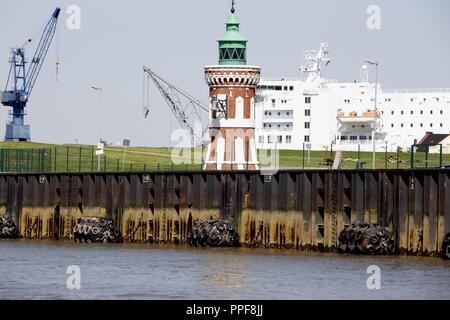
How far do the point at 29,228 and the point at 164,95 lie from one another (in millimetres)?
36075

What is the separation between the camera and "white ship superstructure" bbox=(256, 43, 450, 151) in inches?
7047

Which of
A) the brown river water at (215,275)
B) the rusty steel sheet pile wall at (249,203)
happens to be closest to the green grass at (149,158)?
the rusty steel sheet pile wall at (249,203)

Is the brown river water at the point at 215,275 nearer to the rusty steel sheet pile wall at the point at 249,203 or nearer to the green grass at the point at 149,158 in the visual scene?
the rusty steel sheet pile wall at the point at 249,203

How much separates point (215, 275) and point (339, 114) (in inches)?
4485

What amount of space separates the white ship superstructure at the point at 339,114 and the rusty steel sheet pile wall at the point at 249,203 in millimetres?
78257

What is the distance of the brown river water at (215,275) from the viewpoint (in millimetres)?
61438

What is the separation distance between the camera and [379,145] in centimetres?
17775

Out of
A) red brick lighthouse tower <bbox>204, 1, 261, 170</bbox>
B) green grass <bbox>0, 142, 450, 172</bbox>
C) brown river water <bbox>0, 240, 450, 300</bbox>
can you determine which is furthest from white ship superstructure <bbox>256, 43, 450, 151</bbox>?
brown river water <bbox>0, 240, 450, 300</bbox>

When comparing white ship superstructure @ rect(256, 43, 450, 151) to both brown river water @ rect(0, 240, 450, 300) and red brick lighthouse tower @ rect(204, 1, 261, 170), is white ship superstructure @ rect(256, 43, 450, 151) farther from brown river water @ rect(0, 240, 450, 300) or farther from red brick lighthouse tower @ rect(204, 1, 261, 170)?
brown river water @ rect(0, 240, 450, 300)

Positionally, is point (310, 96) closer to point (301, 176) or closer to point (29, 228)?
point (29, 228)

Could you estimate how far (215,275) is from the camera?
68.7 meters

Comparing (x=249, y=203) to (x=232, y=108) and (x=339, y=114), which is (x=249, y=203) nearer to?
(x=232, y=108)

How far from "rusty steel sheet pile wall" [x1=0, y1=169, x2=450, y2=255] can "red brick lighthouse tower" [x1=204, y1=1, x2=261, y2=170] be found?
10262 millimetres
